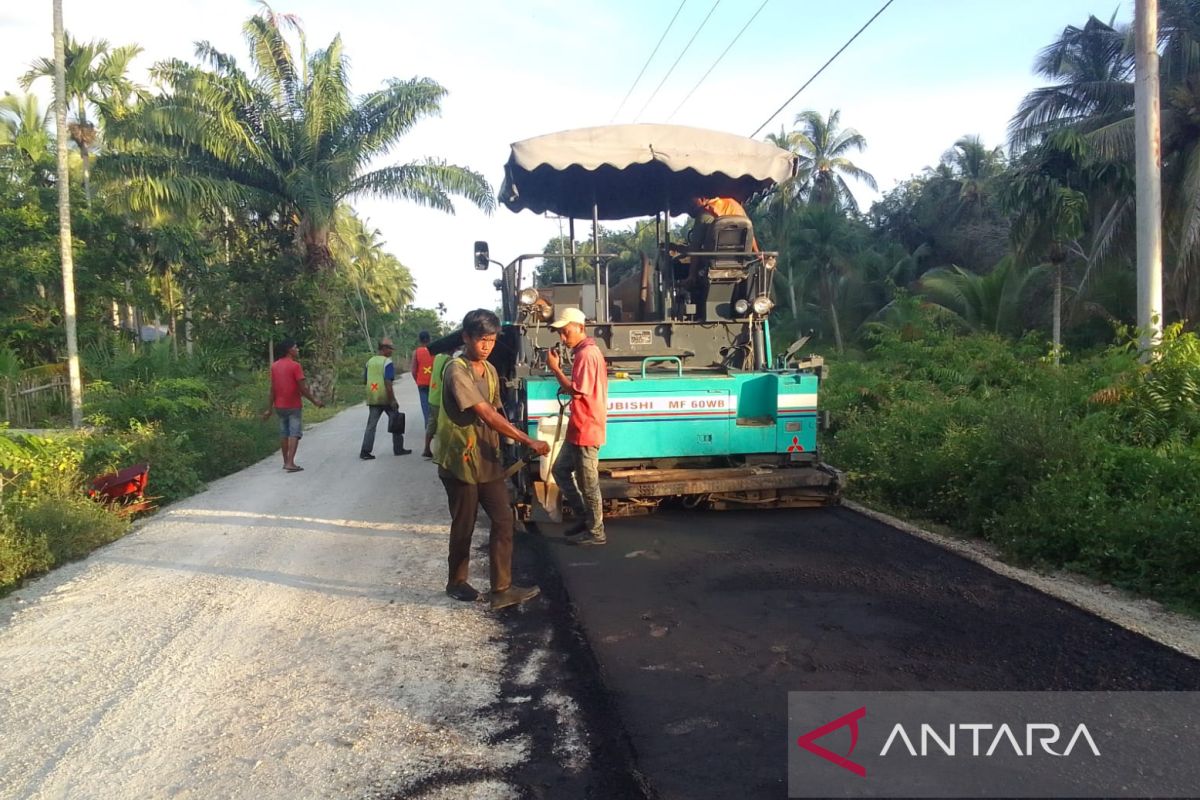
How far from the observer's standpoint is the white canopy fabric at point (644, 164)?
769cm

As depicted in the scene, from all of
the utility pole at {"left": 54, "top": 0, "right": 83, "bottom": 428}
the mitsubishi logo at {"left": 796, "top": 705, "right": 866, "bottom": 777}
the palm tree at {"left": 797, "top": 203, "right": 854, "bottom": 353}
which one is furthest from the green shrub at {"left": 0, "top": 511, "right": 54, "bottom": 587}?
the palm tree at {"left": 797, "top": 203, "right": 854, "bottom": 353}

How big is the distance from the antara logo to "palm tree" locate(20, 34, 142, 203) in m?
22.7

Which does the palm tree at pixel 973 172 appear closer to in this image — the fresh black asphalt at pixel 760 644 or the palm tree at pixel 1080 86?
the palm tree at pixel 1080 86

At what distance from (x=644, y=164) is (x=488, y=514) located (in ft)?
14.5

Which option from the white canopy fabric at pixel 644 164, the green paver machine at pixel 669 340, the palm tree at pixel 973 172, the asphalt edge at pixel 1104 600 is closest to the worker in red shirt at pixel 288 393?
the green paver machine at pixel 669 340

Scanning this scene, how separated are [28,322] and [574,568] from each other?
15.8 metres

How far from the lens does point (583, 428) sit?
6016 mm

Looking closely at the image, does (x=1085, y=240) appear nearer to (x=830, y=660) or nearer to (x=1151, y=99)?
(x=1151, y=99)

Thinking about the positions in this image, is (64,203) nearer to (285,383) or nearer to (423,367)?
(285,383)

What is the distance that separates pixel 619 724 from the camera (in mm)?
3447

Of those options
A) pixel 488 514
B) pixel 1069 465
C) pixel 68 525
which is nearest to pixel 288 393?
pixel 68 525

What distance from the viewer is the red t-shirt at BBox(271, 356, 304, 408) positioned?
1029 centimetres

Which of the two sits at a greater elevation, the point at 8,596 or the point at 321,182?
the point at 321,182

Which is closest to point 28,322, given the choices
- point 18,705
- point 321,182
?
point 321,182
